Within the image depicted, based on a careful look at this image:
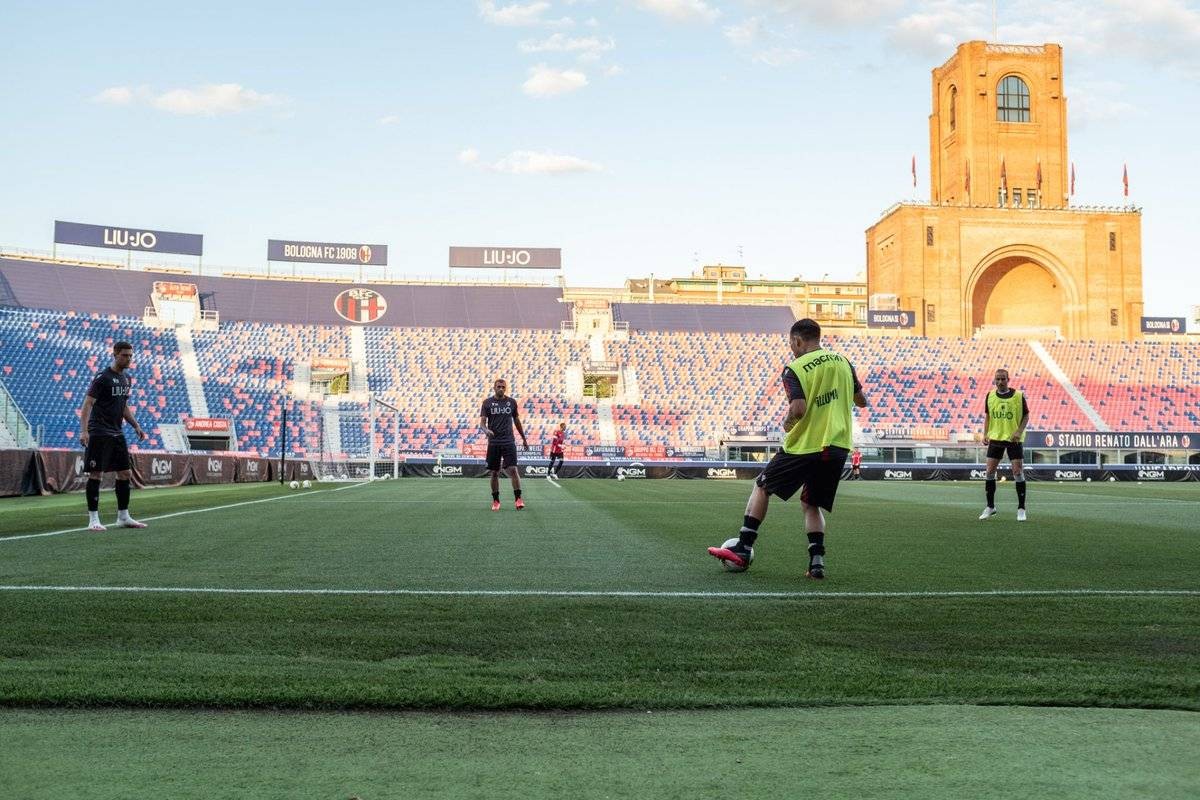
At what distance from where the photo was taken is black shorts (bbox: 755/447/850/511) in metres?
6.89

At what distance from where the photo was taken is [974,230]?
6869cm

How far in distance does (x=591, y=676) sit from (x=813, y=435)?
12.1 feet

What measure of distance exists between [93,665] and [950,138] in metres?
76.1

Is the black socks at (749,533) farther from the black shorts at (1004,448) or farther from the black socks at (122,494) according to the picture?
the black shorts at (1004,448)

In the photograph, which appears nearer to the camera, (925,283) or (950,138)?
(925,283)

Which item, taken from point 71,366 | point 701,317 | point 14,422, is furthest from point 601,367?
point 14,422

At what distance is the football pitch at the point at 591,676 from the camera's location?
254 centimetres

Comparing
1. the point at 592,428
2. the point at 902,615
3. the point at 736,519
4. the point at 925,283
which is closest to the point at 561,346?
the point at 592,428

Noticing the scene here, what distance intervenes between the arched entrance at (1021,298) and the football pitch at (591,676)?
6627cm

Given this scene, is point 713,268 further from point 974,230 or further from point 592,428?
point 592,428

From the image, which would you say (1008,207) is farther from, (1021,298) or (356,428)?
(356,428)

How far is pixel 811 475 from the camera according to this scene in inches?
273

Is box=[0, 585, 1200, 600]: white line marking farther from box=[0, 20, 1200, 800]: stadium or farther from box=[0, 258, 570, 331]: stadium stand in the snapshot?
box=[0, 258, 570, 331]: stadium stand

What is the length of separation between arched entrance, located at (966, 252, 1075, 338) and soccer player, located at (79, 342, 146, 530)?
6516cm
